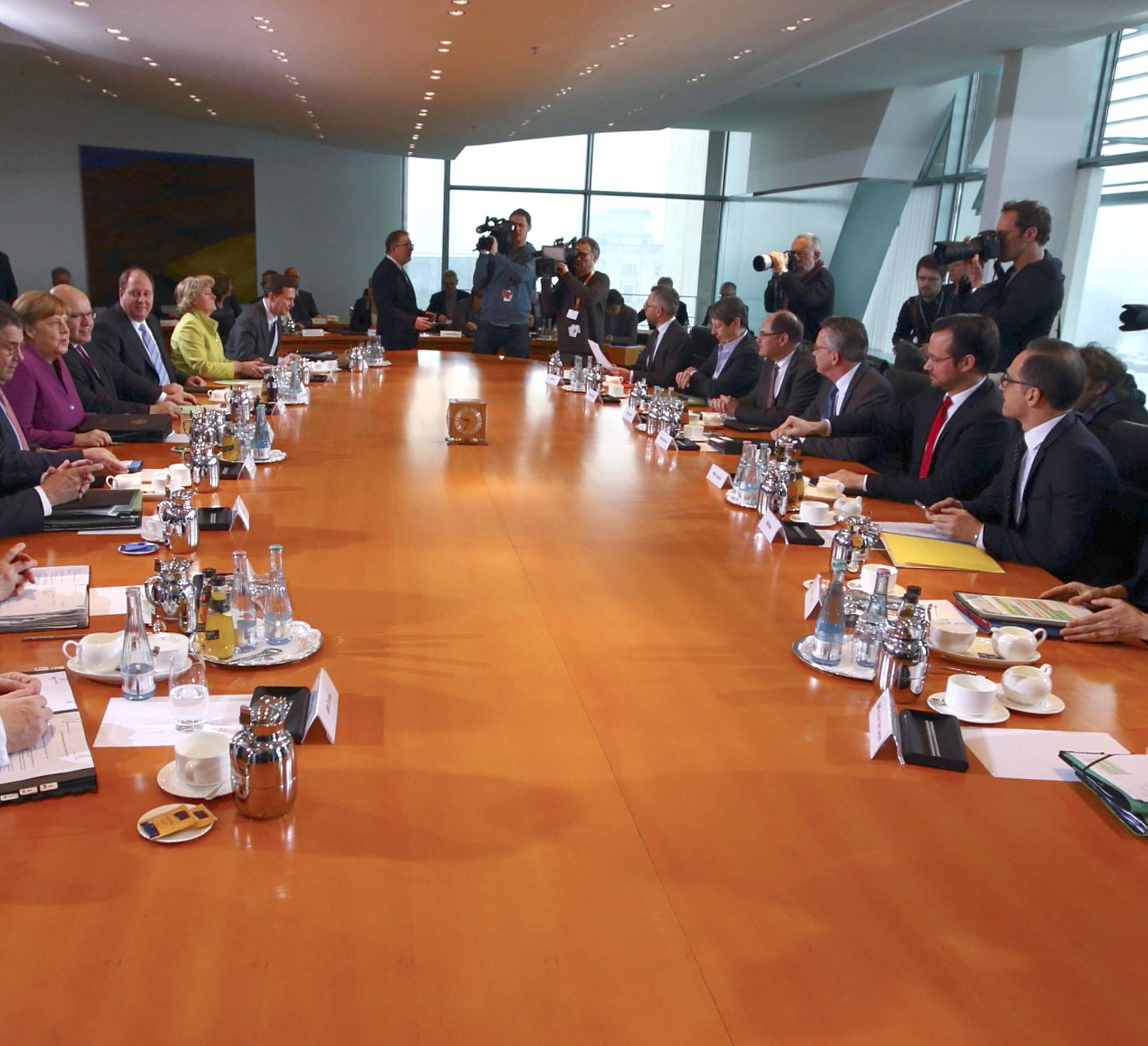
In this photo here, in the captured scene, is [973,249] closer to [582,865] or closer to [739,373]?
[739,373]

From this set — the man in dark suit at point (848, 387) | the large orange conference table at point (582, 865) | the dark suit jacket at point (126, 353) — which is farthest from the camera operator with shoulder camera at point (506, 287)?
the large orange conference table at point (582, 865)

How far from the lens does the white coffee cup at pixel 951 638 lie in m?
2.11

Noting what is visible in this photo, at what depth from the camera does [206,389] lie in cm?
544

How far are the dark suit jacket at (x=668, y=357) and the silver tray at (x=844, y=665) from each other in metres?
4.24

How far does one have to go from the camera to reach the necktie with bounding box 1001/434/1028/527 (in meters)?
3.03

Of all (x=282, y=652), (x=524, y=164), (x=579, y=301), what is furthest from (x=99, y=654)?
(x=524, y=164)

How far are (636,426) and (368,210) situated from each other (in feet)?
31.7

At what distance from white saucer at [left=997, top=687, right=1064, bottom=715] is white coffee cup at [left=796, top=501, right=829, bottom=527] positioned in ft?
4.03

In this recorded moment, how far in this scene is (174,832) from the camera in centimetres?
138

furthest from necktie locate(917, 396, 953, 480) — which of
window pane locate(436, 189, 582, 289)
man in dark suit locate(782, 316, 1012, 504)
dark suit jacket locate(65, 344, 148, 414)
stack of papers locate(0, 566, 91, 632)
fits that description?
window pane locate(436, 189, 582, 289)

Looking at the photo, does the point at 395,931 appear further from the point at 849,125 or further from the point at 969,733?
the point at 849,125

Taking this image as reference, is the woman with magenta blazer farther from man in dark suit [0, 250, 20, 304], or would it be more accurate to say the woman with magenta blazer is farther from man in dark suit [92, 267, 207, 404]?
man in dark suit [0, 250, 20, 304]

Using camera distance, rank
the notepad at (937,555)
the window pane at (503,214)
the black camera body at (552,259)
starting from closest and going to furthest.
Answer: the notepad at (937,555) → the black camera body at (552,259) → the window pane at (503,214)

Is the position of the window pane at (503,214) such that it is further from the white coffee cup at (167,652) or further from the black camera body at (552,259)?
the white coffee cup at (167,652)
